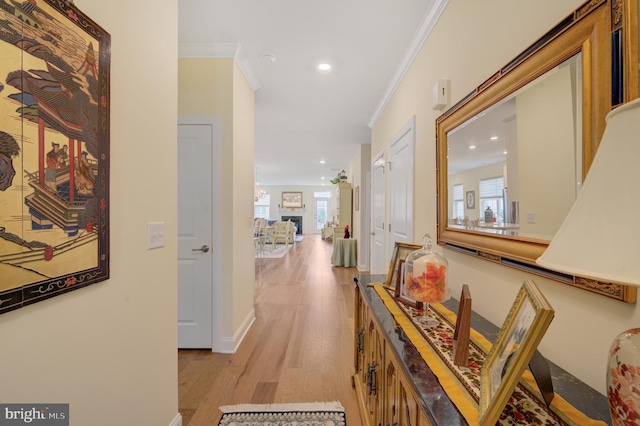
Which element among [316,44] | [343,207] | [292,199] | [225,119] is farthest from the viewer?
[292,199]

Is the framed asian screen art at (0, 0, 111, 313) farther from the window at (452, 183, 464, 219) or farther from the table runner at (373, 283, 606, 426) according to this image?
the window at (452, 183, 464, 219)

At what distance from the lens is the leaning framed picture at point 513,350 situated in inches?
19.3

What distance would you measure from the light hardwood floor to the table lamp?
157cm

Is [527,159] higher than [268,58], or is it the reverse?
[268,58]

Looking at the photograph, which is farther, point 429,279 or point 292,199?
point 292,199

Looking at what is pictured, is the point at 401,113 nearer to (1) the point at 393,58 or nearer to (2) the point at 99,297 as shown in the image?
(1) the point at 393,58

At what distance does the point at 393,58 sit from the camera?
246 cm

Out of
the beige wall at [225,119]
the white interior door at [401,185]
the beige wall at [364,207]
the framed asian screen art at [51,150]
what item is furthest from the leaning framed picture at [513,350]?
the beige wall at [364,207]

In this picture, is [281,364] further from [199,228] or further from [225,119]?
[225,119]

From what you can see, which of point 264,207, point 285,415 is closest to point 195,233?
point 285,415

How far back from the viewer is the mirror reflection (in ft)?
2.63

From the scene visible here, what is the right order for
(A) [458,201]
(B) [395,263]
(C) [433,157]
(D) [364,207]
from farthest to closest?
1. (D) [364,207]
2. (C) [433,157]
3. (B) [395,263]
4. (A) [458,201]

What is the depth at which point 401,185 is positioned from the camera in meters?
2.57

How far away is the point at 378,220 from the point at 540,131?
2.85 meters
